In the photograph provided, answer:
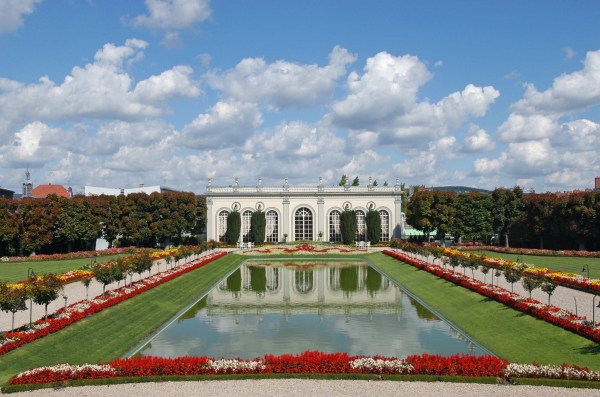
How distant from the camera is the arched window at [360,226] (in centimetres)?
6012

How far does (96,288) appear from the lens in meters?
26.1

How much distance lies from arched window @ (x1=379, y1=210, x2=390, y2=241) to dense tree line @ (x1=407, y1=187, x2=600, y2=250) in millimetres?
2650

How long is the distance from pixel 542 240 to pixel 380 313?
34287 mm

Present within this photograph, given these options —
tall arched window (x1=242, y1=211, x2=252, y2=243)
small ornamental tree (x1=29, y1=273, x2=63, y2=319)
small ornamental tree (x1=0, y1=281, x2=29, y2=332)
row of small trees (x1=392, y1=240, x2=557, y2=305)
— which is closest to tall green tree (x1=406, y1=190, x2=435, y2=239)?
row of small trees (x1=392, y1=240, x2=557, y2=305)

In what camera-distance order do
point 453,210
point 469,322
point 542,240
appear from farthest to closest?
point 453,210 → point 542,240 → point 469,322

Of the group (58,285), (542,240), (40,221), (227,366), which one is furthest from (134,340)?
(542,240)

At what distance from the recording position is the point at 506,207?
54812 millimetres

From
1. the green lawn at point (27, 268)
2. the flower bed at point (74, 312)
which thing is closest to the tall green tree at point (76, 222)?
the green lawn at point (27, 268)

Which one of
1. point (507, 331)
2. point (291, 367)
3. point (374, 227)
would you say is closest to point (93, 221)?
point (374, 227)

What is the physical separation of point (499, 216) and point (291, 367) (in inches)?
1839

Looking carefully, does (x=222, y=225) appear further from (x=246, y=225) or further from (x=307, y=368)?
(x=307, y=368)

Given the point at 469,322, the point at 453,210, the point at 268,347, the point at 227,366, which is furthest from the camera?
the point at 453,210

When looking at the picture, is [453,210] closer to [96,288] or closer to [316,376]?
[96,288]

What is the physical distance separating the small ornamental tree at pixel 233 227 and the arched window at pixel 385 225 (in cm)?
1606
